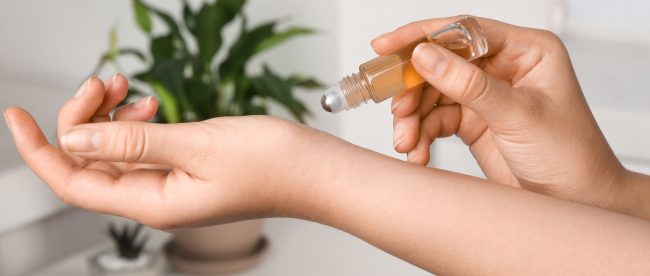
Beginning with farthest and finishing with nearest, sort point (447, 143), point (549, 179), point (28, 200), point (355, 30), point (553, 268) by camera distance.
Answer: point (355, 30) → point (447, 143) → point (28, 200) → point (549, 179) → point (553, 268)

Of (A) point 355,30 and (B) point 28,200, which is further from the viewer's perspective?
(A) point 355,30

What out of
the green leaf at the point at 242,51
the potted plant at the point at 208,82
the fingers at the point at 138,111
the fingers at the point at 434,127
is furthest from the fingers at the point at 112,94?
the green leaf at the point at 242,51

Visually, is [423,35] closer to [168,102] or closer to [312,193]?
[312,193]

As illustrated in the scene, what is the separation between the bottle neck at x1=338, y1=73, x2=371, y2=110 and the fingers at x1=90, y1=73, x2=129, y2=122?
16cm

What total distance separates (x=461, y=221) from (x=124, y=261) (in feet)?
2.14

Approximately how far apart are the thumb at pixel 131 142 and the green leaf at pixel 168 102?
61 cm

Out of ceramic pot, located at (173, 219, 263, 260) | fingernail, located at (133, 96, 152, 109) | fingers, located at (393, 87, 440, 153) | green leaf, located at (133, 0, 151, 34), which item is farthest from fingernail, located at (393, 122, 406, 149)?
green leaf, located at (133, 0, 151, 34)

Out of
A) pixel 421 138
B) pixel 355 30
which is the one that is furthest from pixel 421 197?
pixel 355 30

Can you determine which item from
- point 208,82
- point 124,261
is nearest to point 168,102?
point 208,82

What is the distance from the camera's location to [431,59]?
23.5 inches

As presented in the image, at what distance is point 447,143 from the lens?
1.39 meters

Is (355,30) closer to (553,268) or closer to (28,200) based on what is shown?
(28,200)

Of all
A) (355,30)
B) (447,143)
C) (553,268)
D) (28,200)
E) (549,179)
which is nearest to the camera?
(553,268)

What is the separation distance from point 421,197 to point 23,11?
2.53 ft
